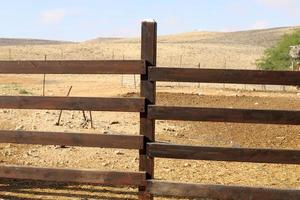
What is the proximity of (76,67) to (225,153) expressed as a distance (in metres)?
1.89

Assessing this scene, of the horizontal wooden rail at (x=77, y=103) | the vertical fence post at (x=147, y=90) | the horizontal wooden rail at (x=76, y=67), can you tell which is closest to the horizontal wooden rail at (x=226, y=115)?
the vertical fence post at (x=147, y=90)

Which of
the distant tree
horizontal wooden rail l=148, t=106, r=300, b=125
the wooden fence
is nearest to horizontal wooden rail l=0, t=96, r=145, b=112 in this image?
the wooden fence

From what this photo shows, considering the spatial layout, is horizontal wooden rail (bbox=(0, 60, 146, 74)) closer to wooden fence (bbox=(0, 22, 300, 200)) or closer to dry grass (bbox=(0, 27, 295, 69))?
wooden fence (bbox=(0, 22, 300, 200))

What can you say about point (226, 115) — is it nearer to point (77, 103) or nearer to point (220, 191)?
point (220, 191)

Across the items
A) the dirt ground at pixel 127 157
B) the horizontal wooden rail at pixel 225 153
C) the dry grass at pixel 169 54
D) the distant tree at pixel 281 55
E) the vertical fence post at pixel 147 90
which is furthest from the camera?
the dry grass at pixel 169 54

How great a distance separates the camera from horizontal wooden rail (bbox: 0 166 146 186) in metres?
6.19

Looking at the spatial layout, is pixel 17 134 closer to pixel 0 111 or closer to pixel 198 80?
pixel 198 80

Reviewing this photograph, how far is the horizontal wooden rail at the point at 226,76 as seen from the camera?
5852mm

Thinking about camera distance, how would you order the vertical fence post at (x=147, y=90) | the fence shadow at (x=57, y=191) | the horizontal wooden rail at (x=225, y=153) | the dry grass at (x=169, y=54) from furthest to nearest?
the dry grass at (x=169, y=54), the fence shadow at (x=57, y=191), the vertical fence post at (x=147, y=90), the horizontal wooden rail at (x=225, y=153)

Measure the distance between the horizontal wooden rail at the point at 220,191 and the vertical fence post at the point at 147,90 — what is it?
5.9 inches

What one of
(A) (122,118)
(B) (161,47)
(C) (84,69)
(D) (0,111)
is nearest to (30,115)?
(D) (0,111)

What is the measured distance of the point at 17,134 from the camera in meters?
6.59

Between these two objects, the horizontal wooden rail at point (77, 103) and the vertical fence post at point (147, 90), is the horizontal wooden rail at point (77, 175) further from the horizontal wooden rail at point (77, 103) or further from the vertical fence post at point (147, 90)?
the horizontal wooden rail at point (77, 103)

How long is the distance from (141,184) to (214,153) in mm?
868
